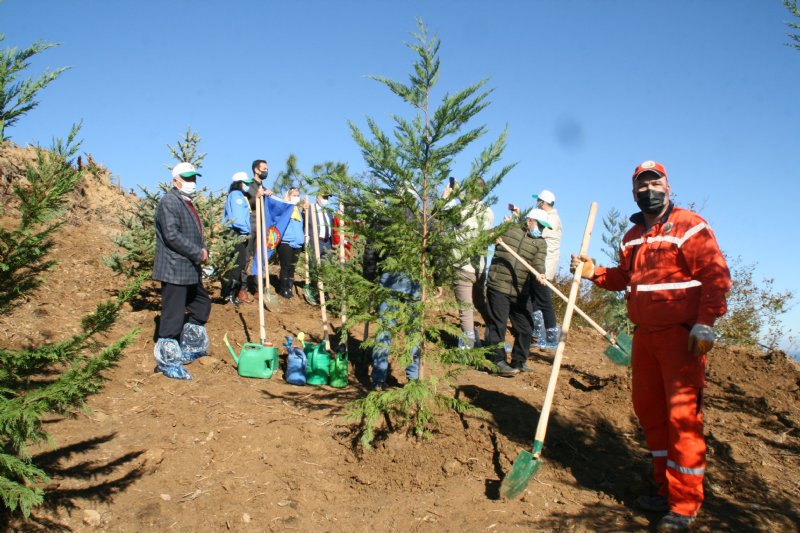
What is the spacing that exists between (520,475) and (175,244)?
4.13 metres

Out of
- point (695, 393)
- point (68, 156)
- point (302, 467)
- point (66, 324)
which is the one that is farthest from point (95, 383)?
point (66, 324)

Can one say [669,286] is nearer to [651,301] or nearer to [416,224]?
[651,301]

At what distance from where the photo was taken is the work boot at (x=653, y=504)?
3578 millimetres

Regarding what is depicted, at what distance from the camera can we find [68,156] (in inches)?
125

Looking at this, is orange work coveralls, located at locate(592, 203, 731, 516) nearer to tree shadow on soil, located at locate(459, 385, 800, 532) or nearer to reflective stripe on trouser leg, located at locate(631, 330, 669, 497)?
reflective stripe on trouser leg, located at locate(631, 330, 669, 497)

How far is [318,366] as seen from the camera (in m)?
6.10

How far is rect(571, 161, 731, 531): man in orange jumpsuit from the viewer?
3287mm

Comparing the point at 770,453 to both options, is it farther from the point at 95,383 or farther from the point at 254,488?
the point at 95,383

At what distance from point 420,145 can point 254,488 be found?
296 centimetres

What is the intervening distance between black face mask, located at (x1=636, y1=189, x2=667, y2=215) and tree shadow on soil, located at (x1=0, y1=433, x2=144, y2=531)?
4.16 meters

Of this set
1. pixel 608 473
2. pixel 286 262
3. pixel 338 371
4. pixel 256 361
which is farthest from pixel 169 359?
pixel 608 473

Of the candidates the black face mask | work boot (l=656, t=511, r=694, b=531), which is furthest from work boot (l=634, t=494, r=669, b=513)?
the black face mask

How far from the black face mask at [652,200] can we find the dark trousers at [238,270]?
6.09 meters

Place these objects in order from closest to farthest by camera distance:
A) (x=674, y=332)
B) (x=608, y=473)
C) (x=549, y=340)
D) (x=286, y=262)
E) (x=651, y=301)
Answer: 1. (x=674, y=332)
2. (x=651, y=301)
3. (x=608, y=473)
4. (x=549, y=340)
5. (x=286, y=262)
